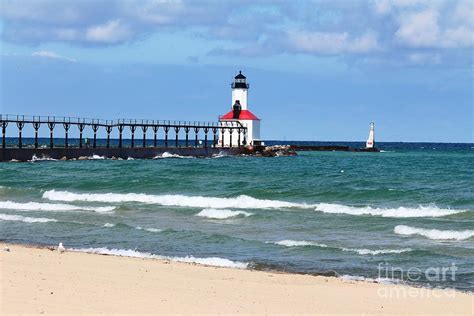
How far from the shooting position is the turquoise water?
1360cm

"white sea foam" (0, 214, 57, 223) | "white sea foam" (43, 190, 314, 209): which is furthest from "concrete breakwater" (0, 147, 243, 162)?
"white sea foam" (0, 214, 57, 223)

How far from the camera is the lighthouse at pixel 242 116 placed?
71.2m

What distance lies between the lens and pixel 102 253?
546 inches

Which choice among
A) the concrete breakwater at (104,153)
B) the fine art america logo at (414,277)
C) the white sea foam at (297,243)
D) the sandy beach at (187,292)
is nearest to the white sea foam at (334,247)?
the white sea foam at (297,243)

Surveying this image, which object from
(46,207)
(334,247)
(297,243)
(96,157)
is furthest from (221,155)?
(334,247)

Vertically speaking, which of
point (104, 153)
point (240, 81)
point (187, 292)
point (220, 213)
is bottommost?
point (220, 213)

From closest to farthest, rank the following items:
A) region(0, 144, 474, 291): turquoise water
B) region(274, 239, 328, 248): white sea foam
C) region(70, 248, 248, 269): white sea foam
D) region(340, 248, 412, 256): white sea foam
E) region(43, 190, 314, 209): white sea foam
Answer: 1. region(70, 248, 248, 269): white sea foam
2. region(0, 144, 474, 291): turquoise water
3. region(340, 248, 412, 256): white sea foam
4. region(274, 239, 328, 248): white sea foam
5. region(43, 190, 314, 209): white sea foam

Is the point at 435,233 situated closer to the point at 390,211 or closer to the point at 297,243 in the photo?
the point at 297,243

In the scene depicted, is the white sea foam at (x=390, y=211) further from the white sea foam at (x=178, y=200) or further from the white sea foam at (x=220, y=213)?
the white sea foam at (x=220, y=213)

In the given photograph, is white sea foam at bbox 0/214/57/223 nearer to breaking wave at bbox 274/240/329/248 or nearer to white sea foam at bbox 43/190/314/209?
white sea foam at bbox 43/190/314/209

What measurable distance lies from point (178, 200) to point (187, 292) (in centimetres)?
1590

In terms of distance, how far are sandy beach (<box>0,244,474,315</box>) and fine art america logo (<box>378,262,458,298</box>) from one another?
0.03 metres

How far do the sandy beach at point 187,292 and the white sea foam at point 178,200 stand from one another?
473 inches

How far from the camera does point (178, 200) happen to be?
25.7 m
